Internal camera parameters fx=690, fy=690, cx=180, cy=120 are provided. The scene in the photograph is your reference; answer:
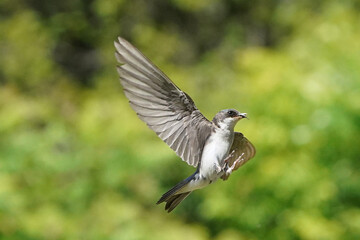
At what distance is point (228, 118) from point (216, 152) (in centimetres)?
6

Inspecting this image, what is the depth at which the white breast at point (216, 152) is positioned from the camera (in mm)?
1047

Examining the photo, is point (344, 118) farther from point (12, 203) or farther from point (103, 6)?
point (103, 6)

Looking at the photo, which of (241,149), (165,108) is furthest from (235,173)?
(165,108)

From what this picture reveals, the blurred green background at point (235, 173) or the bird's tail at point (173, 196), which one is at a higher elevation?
the blurred green background at point (235, 173)

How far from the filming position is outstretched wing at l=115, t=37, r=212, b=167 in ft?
3.33

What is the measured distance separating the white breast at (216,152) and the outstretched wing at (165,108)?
4cm

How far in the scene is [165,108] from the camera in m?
1.10

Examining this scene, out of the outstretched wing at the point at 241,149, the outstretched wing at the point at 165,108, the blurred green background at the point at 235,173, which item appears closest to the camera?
the outstretched wing at the point at 165,108

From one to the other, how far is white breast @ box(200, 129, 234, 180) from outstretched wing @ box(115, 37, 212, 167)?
0.14 ft

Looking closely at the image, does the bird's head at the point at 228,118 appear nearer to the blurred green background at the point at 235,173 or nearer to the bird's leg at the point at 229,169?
the bird's leg at the point at 229,169

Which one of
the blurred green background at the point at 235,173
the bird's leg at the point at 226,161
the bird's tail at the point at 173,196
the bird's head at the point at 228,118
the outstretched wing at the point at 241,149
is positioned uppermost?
the blurred green background at the point at 235,173

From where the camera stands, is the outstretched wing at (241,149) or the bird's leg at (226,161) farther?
the outstretched wing at (241,149)

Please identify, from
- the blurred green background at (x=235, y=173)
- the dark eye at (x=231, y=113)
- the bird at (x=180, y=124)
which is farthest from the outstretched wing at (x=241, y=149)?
the blurred green background at (x=235, y=173)

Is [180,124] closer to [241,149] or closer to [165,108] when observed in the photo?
[165,108]
